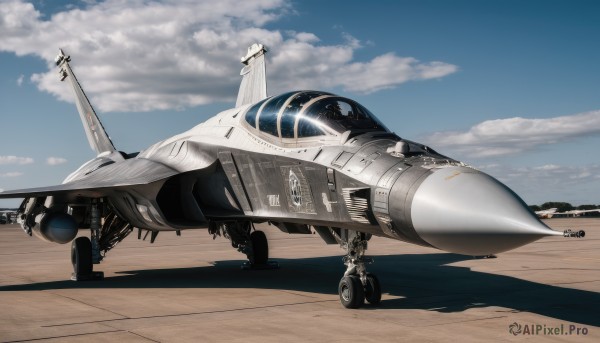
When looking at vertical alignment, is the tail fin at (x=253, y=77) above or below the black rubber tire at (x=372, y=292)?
above

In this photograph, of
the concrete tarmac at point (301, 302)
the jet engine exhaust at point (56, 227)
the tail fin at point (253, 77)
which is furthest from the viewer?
the tail fin at point (253, 77)

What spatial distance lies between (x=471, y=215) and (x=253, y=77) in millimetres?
9748

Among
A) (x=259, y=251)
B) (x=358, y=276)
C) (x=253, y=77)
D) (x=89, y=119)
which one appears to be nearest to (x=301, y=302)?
(x=358, y=276)

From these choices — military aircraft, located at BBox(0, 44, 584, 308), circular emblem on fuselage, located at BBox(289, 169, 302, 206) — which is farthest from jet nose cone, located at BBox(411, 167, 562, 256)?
circular emblem on fuselage, located at BBox(289, 169, 302, 206)

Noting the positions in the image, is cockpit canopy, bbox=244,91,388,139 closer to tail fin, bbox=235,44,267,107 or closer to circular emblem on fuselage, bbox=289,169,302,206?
circular emblem on fuselage, bbox=289,169,302,206

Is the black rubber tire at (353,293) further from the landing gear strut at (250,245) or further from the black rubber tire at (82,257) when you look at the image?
the black rubber tire at (82,257)

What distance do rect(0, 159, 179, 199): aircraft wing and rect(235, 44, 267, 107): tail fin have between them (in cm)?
311

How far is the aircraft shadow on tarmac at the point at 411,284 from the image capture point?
28.3ft

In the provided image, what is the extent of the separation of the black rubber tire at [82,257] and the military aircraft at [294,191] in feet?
0.06

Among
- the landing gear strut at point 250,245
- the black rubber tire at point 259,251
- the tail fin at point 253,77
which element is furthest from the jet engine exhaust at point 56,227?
the tail fin at point 253,77

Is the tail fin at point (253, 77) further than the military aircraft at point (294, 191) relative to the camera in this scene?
Yes

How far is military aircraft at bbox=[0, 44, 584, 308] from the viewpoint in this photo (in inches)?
250
